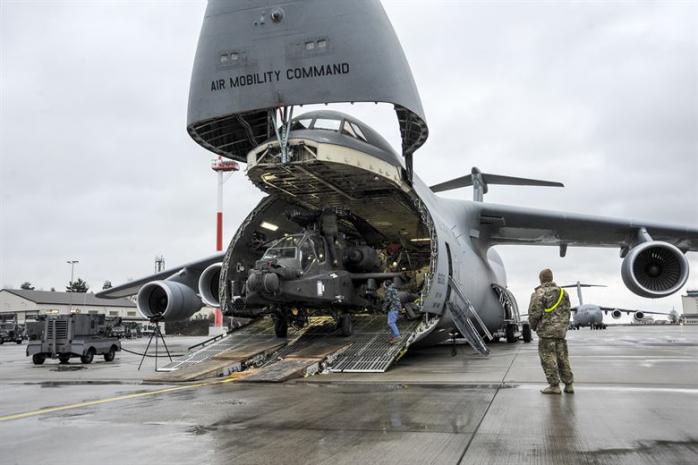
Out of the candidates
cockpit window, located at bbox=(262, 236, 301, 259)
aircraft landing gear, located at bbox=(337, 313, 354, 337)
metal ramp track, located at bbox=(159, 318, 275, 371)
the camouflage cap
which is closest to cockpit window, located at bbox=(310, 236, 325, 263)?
cockpit window, located at bbox=(262, 236, 301, 259)

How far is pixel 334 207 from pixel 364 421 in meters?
9.23

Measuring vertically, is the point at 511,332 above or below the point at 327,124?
below

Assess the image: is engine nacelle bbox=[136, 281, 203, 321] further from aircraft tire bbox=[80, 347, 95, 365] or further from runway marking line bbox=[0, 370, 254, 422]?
runway marking line bbox=[0, 370, 254, 422]

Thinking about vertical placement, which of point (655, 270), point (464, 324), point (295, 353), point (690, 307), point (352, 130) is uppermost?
point (352, 130)

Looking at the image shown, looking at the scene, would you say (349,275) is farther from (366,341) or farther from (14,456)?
(14,456)

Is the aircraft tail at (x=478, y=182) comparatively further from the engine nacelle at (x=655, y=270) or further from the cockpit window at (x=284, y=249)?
the cockpit window at (x=284, y=249)

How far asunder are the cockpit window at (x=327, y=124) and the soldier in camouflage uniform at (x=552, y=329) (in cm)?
542

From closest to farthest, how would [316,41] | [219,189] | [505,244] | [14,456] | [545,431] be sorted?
[14,456] → [545,431] → [316,41] → [505,244] → [219,189]

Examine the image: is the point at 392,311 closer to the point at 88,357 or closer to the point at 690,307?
the point at 88,357

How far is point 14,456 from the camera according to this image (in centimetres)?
409

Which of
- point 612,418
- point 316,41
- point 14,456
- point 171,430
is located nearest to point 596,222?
point 316,41

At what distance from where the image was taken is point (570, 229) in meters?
17.8

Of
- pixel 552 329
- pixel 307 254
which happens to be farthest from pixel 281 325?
pixel 552 329

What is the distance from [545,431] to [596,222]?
1387 cm
